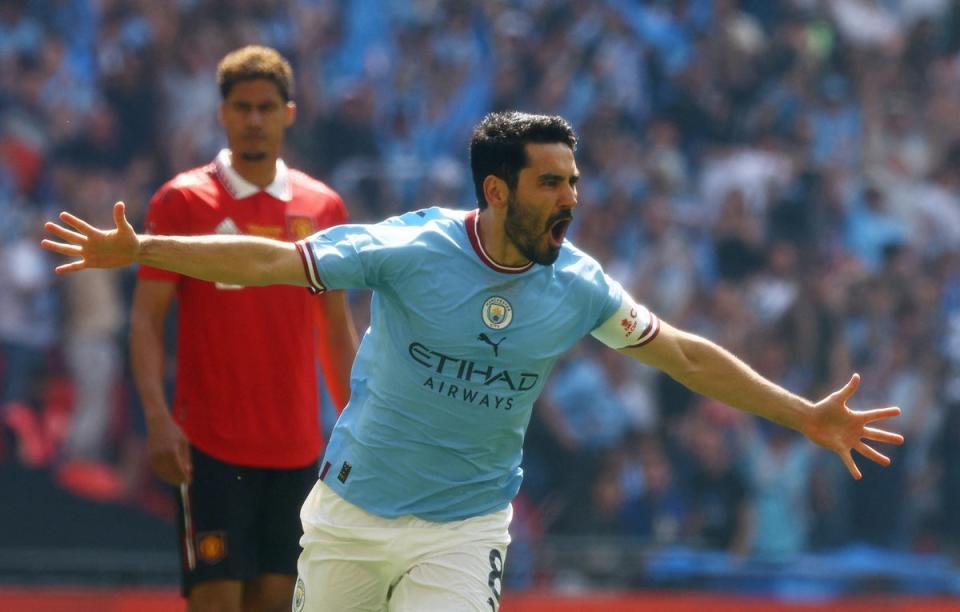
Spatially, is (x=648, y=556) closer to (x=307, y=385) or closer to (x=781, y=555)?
(x=781, y=555)

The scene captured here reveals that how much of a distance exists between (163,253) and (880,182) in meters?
10.4

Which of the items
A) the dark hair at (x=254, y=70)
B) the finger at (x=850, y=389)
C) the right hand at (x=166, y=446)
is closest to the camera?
the finger at (x=850, y=389)

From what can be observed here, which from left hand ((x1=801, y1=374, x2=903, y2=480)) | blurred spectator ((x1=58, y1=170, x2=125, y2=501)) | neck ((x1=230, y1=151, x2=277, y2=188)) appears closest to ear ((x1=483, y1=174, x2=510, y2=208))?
left hand ((x1=801, y1=374, x2=903, y2=480))

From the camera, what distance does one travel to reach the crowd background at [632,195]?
1177 centimetres

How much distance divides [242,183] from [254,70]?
46 centimetres

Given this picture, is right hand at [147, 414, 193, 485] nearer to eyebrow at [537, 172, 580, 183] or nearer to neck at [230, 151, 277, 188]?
neck at [230, 151, 277, 188]

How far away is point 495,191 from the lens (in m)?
5.35

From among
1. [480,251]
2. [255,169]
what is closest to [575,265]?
[480,251]

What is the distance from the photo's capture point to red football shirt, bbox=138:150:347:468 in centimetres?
630

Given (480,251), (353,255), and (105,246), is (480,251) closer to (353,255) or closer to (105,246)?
(353,255)

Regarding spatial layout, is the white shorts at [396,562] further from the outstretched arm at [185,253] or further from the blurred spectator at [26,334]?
the blurred spectator at [26,334]

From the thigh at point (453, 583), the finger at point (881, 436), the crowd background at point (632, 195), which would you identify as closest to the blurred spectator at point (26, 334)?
the crowd background at point (632, 195)

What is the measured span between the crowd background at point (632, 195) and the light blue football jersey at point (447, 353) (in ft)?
20.4

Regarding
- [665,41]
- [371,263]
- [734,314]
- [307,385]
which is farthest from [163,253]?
[665,41]
